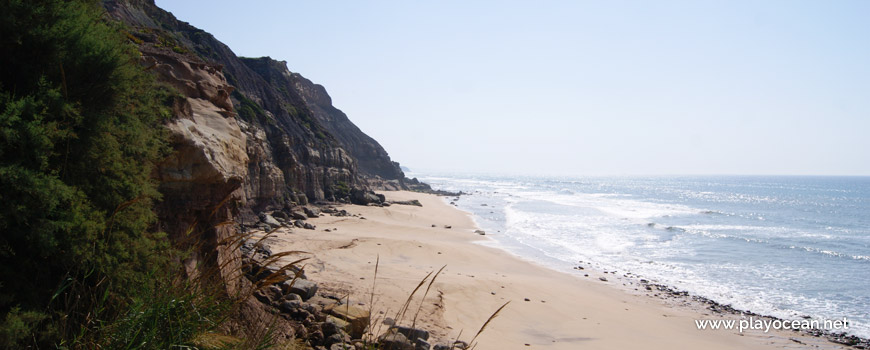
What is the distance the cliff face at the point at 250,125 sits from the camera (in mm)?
7863

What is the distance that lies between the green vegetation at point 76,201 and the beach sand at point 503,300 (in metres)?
4.81

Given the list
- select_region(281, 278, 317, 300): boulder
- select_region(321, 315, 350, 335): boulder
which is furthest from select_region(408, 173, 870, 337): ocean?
select_region(321, 315, 350, 335): boulder

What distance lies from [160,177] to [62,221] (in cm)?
298

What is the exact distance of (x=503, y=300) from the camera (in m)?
14.6

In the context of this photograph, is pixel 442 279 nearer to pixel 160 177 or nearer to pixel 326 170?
pixel 160 177

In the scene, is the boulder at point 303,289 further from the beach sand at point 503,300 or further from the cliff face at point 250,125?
the cliff face at point 250,125

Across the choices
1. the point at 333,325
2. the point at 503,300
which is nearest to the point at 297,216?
the point at 503,300

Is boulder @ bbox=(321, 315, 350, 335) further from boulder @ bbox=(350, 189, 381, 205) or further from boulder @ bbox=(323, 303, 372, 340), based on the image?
boulder @ bbox=(350, 189, 381, 205)

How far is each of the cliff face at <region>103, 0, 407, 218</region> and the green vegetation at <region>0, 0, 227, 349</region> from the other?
210cm

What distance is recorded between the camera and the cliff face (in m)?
7.86

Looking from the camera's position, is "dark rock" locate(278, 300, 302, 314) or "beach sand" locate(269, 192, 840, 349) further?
"beach sand" locate(269, 192, 840, 349)

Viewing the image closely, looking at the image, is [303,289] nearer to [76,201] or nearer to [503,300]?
[76,201]

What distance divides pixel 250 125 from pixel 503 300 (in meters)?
20.3

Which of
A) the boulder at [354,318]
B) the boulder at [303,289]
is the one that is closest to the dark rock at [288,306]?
the boulder at [354,318]
